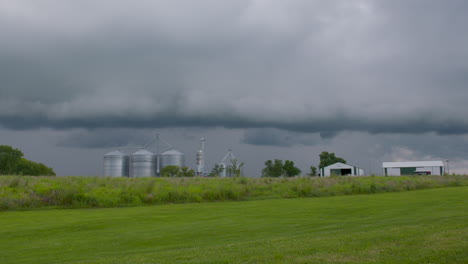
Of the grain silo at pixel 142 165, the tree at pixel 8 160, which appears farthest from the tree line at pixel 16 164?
the grain silo at pixel 142 165

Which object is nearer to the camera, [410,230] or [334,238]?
[334,238]

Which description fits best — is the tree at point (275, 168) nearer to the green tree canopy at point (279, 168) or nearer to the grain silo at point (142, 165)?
the green tree canopy at point (279, 168)

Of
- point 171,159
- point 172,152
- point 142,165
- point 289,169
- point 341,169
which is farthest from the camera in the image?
point 289,169

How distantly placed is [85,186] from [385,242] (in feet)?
74.3

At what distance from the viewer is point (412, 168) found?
83.1 meters

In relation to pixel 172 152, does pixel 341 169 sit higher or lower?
lower

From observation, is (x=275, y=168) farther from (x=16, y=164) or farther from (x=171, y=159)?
(x=16, y=164)

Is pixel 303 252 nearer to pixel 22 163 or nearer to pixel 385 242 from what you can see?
pixel 385 242

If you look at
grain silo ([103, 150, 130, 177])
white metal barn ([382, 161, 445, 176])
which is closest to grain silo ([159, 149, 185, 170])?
grain silo ([103, 150, 130, 177])

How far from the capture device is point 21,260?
371 inches

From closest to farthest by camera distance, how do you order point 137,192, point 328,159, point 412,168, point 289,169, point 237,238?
point 237,238 < point 137,192 < point 412,168 < point 289,169 < point 328,159

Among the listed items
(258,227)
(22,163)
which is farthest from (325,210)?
(22,163)

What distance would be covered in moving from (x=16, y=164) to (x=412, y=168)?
82752mm

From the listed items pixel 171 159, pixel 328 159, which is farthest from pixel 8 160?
pixel 328 159
